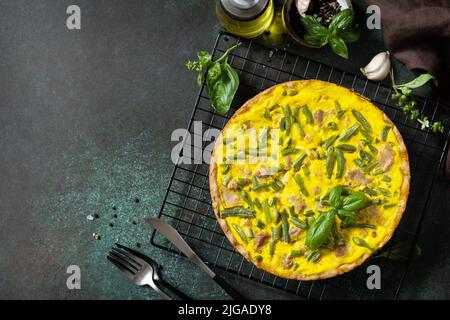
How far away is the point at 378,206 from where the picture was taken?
13.0ft

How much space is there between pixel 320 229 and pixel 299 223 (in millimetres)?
214

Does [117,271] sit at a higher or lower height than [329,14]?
lower

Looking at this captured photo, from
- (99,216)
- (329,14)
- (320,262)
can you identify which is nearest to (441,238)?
(320,262)

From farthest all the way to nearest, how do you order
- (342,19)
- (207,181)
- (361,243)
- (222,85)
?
1. (207,181)
2. (222,85)
3. (342,19)
4. (361,243)

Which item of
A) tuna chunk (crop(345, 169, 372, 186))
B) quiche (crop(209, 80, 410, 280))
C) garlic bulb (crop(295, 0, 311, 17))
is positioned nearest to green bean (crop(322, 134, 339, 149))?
quiche (crop(209, 80, 410, 280))

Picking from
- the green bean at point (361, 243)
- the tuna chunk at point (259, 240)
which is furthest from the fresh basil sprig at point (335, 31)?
the tuna chunk at point (259, 240)

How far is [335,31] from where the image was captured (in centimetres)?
413

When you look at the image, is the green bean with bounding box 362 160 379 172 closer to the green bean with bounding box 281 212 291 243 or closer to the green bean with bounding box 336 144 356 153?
the green bean with bounding box 336 144 356 153

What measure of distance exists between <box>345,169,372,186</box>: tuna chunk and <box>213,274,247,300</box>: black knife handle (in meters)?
1.23

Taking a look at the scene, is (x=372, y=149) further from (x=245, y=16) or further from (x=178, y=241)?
(x=178, y=241)

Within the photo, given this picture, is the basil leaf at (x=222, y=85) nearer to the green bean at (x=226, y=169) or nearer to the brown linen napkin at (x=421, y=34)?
the green bean at (x=226, y=169)

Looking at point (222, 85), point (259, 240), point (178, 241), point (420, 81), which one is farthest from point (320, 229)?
point (420, 81)
